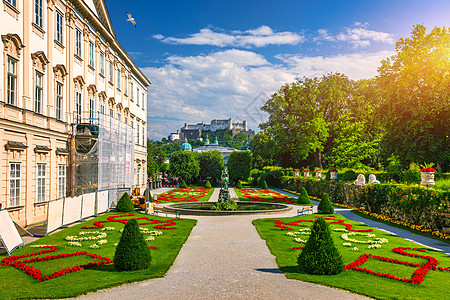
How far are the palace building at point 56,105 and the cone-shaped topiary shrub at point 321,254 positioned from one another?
38.5 feet

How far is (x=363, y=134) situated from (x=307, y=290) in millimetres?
43913

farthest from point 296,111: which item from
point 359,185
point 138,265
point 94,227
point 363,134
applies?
point 138,265

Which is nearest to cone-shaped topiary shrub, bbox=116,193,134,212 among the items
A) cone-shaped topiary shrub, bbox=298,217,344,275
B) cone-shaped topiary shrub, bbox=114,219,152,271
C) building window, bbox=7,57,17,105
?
building window, bbox=7,57,17,105

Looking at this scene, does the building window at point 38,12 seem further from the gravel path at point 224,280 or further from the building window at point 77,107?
the gravel path at point 224,280

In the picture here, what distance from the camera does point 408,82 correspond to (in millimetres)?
28234

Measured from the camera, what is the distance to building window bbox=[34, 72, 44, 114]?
17.3 m

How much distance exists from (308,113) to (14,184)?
38.1 m

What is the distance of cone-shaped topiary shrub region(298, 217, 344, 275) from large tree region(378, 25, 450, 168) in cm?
2247

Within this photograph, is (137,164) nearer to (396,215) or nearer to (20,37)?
(20,37)

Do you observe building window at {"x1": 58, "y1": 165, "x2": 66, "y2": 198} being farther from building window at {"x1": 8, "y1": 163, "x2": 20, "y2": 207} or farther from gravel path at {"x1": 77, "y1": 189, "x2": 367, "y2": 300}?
gravel path at {"x1": 77, "y1": 189, "x2": 367, "y2": 300}

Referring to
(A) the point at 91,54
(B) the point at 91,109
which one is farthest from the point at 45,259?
(A) the point at 91,54

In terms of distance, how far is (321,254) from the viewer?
884cm

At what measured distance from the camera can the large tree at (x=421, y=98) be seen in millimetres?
27422

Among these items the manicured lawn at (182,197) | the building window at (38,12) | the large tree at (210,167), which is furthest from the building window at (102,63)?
the large tree at (210,167)
